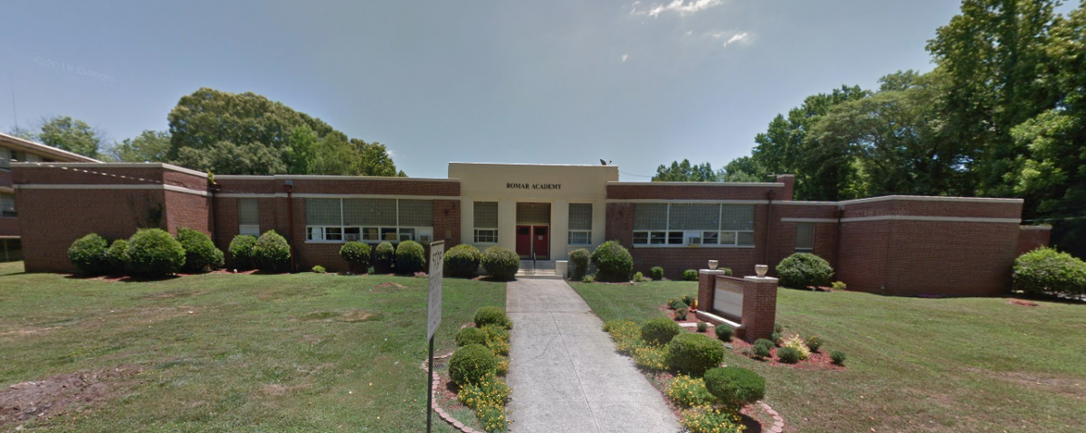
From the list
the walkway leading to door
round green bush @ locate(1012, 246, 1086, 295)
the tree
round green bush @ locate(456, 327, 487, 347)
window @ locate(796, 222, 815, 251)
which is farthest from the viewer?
the tree

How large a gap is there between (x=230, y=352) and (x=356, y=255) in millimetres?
9375

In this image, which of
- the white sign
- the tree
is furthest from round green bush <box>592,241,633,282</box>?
the tree

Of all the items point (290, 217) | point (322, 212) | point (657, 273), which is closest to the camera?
point (657, 273)

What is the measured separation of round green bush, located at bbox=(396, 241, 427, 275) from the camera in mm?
14438

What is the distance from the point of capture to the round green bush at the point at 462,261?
14227mm

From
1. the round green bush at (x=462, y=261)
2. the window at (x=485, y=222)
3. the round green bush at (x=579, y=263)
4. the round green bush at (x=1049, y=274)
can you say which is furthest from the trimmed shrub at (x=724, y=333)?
the round green bush at (x=1049, y=274)

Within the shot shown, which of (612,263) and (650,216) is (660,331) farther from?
(650,216)

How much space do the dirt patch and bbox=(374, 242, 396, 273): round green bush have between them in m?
9.78

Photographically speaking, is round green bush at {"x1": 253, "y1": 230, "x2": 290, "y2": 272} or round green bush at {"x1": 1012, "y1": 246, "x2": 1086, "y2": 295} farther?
round green bush at {"x1": 253, "y1": 230, "x2": 290, "y2": 272}

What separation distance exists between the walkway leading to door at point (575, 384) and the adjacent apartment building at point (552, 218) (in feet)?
28.2

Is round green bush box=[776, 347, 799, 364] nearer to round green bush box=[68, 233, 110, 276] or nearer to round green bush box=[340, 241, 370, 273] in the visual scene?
round green bush box=[340, 241, 370, 273]

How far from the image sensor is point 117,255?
40.7 ft

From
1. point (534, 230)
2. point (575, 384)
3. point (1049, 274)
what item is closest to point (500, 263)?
point (534, 230)

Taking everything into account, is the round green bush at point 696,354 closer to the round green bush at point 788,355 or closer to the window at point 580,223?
the round green bush at point 788,355
